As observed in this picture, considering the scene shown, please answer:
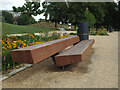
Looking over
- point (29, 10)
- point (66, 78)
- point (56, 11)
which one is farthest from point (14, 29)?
point (56, 11)

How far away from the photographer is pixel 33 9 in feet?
21.5

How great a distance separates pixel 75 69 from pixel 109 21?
33.2m

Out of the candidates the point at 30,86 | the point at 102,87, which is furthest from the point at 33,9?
the point at 102,87

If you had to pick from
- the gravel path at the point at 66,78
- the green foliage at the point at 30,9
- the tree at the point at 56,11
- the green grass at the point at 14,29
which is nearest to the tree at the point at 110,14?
the tree at the point at 56,11

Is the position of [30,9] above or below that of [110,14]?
below

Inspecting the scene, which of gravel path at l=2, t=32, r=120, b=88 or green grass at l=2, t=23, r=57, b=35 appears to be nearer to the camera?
gravel path at l=2, t=32, r=120, b=88

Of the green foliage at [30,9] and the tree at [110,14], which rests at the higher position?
the tree at [110,14]

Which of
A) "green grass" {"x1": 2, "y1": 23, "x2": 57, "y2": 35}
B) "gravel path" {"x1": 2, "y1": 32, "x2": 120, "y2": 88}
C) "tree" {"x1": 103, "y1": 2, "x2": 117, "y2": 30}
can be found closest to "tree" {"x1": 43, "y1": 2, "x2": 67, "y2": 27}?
"tree" {"x1": 103, "y1": 2, "x2": 117, "y2": 30}

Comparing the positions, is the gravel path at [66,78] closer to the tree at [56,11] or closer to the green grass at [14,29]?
the green grass at [14,29]

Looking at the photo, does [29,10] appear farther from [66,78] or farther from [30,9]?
[66,78]

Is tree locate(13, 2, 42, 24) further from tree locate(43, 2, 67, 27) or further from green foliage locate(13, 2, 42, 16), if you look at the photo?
tree locate(43, 2, 67, 27)

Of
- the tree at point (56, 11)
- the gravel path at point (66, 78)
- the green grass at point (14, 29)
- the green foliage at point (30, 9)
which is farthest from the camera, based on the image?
the tree at point (56, 11)

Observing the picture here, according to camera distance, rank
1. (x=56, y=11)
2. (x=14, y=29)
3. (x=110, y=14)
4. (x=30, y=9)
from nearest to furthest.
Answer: (x=30, y=9) < (x=14, y=29) < (x=56, y=11) < (x=110, y=14)

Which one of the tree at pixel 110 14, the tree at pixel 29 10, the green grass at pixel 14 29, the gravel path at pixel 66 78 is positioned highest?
the tree at pixel 110 14
